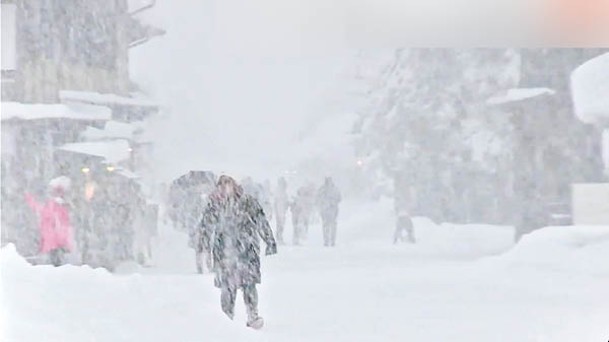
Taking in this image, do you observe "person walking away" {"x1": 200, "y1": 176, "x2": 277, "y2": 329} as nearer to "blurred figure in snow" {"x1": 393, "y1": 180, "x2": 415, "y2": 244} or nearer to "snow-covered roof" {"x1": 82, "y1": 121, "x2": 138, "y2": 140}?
"snow-covered roof" {"x1": 82, "y1": 121, "x2": 138, "y2": 140}

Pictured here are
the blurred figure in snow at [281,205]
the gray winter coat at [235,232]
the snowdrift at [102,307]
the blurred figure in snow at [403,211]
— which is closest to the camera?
the gray winter coat at [235,232]

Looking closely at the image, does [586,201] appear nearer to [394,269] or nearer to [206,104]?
[394,269]

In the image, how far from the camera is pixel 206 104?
5027 mm

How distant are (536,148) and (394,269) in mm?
833

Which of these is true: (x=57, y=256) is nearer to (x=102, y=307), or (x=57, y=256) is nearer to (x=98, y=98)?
(x=102, y=307)

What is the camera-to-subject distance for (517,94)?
4938 mm

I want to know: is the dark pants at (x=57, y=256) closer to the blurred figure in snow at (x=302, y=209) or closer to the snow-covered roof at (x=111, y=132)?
the snow-covered roof at (x=111, y=132)

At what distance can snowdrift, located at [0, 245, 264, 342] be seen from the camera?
4781 mm

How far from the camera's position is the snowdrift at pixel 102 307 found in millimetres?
4781

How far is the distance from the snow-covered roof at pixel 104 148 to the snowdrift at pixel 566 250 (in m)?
1.79

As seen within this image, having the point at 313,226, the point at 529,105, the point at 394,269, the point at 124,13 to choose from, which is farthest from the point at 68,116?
the point at 529,105

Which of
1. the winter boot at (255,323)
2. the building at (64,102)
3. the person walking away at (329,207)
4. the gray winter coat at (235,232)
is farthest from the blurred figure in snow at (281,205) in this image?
the building at (64,102)

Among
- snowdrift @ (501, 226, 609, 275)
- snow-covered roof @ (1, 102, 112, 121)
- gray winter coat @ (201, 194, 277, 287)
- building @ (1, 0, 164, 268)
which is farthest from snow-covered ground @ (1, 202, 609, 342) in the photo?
snow-covered roof @ (1, 102, 112, 121)

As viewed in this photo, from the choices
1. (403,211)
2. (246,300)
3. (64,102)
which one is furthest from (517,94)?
(64,102)
